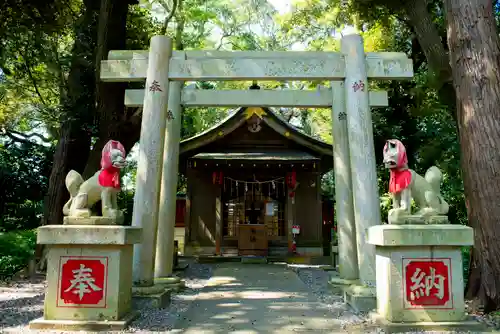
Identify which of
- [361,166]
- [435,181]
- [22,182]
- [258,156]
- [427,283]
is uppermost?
[258,156]

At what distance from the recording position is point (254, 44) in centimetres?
2175

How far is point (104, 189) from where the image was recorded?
5.57 metres

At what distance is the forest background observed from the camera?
10188 mm

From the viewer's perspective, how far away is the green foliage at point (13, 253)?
10.0 metres

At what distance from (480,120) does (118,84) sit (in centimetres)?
832

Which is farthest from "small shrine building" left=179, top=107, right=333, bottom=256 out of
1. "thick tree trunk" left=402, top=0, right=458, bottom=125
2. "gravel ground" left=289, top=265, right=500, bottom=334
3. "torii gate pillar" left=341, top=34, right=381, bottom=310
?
"torii gate pillar" left=341, top=34, right=381, bottom=310

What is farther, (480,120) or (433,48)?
(433,48)

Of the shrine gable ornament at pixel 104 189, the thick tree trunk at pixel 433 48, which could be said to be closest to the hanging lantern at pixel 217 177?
the thick tree trunk at pixel 433 48

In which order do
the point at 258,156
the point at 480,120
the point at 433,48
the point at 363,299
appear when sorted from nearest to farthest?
the point at 363,299 < the point at 480,120 < the point at 433,48 < the point at 258,156

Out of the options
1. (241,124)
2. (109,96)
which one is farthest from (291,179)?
(109,96)

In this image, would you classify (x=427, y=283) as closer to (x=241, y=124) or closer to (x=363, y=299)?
(x=363, y=299)

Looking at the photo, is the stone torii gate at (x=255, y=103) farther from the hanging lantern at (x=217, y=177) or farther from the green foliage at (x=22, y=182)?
the green foliage at (x=22, y=182)

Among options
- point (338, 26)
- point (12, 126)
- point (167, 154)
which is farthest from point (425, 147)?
point (12, 126)

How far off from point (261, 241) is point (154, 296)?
862cm
